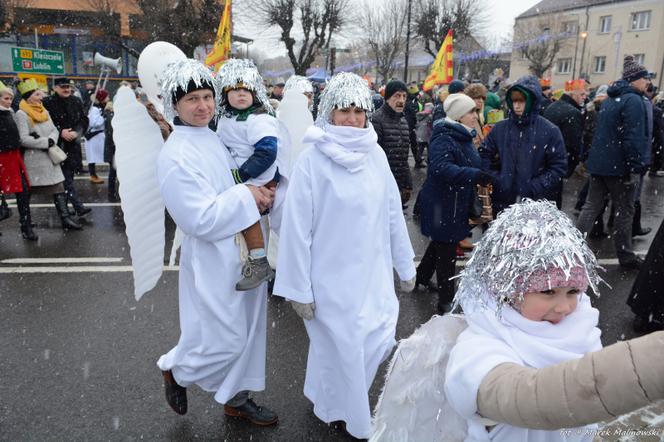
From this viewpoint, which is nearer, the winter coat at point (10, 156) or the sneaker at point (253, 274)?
the sneaker at point (253, 274)

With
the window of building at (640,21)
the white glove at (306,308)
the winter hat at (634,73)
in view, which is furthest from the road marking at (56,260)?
the window of building at (640,21)

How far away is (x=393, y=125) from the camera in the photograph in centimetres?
621

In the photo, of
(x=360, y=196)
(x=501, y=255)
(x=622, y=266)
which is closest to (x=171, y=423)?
(x=360, y=196)

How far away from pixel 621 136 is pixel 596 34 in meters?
48.1

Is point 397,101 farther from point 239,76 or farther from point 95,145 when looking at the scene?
point 95,145

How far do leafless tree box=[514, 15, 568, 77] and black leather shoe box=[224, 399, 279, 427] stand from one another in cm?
4128

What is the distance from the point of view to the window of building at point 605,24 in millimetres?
45656

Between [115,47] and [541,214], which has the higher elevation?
[115,47]

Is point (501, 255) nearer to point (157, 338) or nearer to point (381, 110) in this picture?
point (157, 338)

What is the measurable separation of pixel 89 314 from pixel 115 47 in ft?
88.6

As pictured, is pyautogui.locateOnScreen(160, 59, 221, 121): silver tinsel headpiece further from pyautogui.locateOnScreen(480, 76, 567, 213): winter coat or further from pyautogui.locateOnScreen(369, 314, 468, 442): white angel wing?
pyautogui.locateOnScreen(480, 76, 567, 213): winter coat

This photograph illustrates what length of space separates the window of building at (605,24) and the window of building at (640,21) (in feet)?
7.32

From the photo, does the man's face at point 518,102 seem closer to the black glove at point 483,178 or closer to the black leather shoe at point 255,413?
the black glove at point 483,178

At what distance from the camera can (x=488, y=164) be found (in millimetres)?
4609
